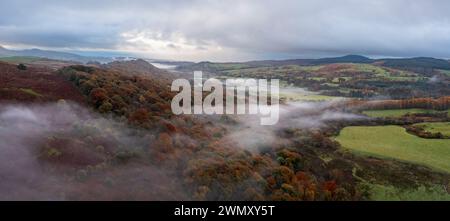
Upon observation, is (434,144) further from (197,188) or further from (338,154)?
(197,188)

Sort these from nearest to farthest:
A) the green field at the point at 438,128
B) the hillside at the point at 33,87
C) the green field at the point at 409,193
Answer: the green field at the point at 409,193 < the hillside at the point at 33,87 < the green field at the point at 438,128

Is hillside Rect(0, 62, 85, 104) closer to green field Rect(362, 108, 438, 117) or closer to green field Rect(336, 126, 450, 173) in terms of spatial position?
green field Rect(336, 126, 450, 173)

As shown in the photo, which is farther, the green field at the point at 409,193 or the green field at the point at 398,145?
the green field at the point at 398,145

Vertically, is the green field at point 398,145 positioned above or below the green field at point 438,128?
below

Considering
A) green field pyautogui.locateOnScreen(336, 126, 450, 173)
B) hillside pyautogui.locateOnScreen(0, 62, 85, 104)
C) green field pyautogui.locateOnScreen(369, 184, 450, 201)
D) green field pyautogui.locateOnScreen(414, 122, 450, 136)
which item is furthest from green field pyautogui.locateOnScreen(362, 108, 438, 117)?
hillside pyautogui.locateOnScreen(0, 62, 85, 104)

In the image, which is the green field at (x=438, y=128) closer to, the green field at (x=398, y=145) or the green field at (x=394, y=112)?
the green field at (x=398, y=145)

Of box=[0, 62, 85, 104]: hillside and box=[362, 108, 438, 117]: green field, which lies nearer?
Result: box=[0, 62, 85, 104]: hillside

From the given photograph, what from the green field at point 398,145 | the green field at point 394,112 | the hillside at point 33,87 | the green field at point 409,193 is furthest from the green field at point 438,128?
the hillside at point 33,87

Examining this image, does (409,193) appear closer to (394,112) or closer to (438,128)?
(438,128)
